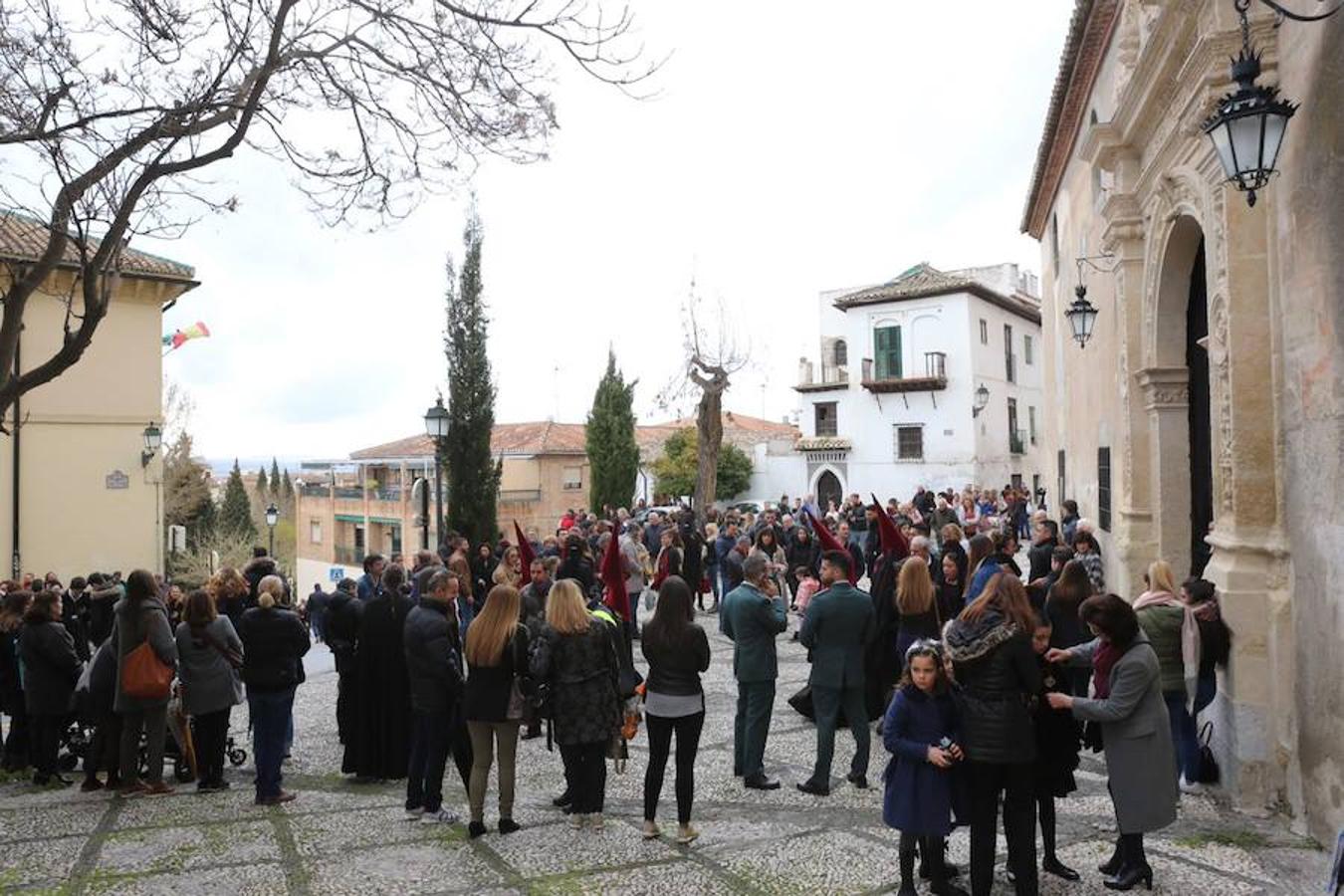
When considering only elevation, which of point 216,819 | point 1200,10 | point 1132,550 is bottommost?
point 216,819

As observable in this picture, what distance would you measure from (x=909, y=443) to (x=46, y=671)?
3415cm

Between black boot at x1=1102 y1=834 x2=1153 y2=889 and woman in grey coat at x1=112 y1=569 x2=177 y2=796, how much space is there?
605 centimetres

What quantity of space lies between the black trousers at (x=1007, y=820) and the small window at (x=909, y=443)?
34.3m

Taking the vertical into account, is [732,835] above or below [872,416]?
below

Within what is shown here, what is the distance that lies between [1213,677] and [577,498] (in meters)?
37.6

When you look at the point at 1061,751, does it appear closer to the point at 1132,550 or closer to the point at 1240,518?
the point at 1240,518

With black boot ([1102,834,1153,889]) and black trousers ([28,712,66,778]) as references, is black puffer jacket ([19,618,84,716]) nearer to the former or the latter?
black trousers ([28,712,66,778])

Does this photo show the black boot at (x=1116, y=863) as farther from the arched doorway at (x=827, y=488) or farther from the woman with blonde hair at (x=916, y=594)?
the arched doorway at (x=827, y=488)

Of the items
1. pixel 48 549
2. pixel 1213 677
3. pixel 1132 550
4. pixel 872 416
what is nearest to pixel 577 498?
pixel 872 416

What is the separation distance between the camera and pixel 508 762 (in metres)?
5.88

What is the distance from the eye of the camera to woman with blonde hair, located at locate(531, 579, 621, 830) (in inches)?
224

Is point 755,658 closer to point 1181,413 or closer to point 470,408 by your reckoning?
point 1181,413

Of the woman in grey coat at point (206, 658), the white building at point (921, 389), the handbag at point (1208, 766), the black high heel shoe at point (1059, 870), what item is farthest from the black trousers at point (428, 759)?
the white building at point (921, 389)

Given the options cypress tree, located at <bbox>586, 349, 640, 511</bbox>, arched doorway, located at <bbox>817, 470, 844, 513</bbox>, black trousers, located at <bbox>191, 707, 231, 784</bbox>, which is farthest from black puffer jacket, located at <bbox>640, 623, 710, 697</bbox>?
arched doorway, located at <bbox>817, 470, 844, 513</bbox>
